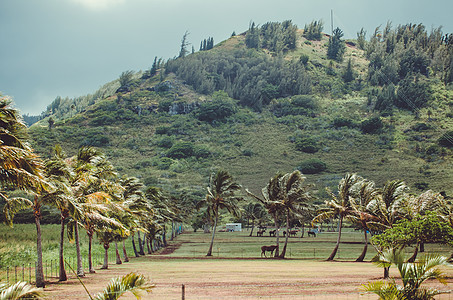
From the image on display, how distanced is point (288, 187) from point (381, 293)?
90.8 feet

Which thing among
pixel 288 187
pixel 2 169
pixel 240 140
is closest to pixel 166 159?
pixel 240 140

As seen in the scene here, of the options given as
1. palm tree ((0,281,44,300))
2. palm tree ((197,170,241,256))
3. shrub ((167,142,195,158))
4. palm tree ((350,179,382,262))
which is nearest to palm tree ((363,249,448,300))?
palm tree ((0,281,44,300))

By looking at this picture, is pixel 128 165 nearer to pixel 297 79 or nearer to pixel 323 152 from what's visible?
pixel 323 152

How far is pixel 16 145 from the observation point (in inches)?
587

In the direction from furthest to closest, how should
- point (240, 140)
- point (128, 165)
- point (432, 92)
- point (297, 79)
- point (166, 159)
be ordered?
point (297, 79) < point (432, 92) < point (240, 140) < point (166, 159) < point (128, 165)

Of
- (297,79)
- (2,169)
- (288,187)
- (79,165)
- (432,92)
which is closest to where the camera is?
(2,169)

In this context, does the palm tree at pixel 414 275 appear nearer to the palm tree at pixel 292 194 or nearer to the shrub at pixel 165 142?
the palm tree at pixel 292 194

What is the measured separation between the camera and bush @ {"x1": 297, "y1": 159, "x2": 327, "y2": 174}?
118 meters

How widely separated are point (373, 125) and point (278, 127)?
32902 mm

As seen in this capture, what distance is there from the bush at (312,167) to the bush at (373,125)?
33.0m

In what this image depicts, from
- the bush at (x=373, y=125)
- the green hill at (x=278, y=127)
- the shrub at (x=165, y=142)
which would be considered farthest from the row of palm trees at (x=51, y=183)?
the bush at (x=373, y=125)

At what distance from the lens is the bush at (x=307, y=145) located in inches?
5315

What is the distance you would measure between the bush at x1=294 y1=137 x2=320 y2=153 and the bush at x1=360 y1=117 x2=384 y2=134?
61.8 ft

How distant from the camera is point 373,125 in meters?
144
